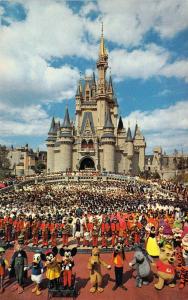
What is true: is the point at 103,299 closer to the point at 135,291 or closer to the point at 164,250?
the point at 135,291

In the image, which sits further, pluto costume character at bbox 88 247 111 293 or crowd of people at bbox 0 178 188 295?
crowd of people at bbox 0 178 188 295

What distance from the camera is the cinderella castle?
65.3m

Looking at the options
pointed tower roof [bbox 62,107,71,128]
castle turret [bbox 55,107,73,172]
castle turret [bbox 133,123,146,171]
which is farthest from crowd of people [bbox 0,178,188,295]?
castle turret [bbox 133,123,146,171]

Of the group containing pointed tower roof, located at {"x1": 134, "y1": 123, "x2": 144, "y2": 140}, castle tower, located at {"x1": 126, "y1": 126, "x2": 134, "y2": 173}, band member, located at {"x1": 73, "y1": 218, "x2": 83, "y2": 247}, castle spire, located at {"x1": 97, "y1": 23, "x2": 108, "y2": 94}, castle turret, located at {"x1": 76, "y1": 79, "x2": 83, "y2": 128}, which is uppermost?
castle spire, located at {"x1": 97, "y1": 23, "x2": 108, "y2": 94}

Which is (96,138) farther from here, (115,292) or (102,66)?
(115,292)

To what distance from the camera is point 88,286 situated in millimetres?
10359

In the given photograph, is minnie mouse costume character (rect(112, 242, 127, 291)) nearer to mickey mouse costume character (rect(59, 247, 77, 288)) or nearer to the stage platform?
the stage platform

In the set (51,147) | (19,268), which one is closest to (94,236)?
(19,268)

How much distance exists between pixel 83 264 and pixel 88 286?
7.69 feet

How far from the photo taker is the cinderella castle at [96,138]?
65.3 m

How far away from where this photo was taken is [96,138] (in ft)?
219

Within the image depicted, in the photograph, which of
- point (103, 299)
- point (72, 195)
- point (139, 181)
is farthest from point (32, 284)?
point (139, 181)

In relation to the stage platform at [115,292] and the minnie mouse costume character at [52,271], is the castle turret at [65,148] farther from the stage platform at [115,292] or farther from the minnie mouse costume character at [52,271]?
the minnie mouse costume character at [52,271]

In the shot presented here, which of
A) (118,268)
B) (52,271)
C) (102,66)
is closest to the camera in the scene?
(52,271)
